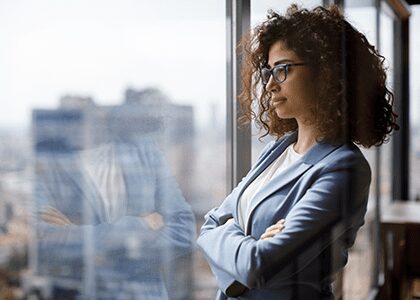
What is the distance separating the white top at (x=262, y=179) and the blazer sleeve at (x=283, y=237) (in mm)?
25

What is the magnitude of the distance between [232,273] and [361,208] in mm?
337

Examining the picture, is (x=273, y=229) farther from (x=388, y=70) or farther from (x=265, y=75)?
(x=388, y=70)

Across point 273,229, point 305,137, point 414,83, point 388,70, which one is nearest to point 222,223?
point 273,229

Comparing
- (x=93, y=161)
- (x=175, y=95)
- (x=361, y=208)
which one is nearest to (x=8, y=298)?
(x=93, y=161)

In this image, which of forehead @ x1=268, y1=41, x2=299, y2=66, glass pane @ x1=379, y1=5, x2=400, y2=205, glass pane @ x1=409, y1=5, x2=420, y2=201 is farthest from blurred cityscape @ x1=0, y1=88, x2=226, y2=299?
glass pane @ x1=409, y1=5, x2=420, y2=201

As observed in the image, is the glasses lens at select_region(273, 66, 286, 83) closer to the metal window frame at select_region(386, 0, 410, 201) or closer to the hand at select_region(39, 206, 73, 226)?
the metal window frame at select_region(386, 0, 410, 201)

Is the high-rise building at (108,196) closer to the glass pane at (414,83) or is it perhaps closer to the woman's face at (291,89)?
the woman's face at (291,89)

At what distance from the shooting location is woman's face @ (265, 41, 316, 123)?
108cm

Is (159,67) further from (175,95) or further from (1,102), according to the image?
(1,102)

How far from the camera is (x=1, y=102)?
72 cm

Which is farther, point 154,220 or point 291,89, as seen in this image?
point 291,89

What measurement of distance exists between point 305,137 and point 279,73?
14cm

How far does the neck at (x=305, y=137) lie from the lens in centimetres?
111

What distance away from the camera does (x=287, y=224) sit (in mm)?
1037
